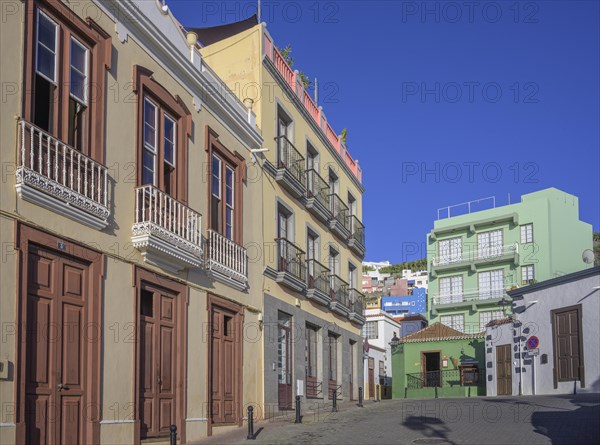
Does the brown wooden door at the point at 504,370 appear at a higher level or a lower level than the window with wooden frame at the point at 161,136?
lower

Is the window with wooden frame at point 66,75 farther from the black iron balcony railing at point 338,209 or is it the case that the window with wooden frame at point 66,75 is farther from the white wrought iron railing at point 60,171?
the black iron balcony railing at point 338,209

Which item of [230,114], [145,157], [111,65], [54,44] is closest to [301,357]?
[230,114]

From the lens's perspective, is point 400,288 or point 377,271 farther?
point 377,271

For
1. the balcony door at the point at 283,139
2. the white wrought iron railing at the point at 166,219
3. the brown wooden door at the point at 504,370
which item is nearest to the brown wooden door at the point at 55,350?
the white wrought iron railing at the point at 166,219

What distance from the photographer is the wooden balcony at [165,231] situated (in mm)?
13609

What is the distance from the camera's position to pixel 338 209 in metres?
27.9

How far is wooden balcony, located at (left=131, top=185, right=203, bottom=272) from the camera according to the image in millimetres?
13609

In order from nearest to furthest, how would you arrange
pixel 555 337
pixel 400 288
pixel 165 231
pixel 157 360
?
1. pixel 165 231
2. pixel 157 360
3. pixel 555 337
4. pixel 400 288

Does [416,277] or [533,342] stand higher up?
[416,277]

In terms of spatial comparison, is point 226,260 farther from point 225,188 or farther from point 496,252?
point 496,252

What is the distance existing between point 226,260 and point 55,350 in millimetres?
6744

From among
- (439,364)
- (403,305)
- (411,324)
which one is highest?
(403,305)

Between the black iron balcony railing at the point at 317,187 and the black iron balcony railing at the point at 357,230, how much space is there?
11.0 feet

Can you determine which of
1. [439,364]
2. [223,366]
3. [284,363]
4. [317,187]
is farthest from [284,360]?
[439,364]
